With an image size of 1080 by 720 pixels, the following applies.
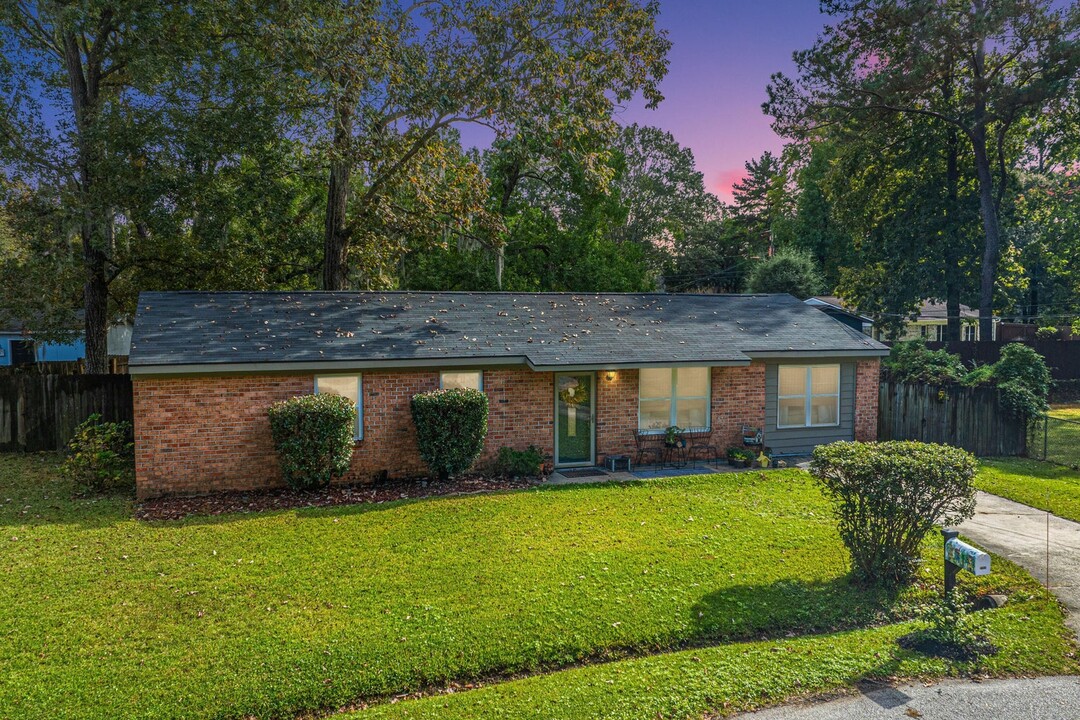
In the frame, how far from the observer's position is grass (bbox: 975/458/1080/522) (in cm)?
1025

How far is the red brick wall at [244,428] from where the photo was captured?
10.3 metres

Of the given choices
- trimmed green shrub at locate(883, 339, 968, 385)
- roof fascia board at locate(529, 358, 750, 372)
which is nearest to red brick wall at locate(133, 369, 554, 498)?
roof fascia board at locate(529, 358, 750, 372)

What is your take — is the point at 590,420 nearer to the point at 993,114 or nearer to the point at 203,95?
the point at 203,95

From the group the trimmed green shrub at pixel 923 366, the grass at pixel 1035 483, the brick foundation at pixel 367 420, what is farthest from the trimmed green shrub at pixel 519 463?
the trimmed green shrub at pixel 923 366

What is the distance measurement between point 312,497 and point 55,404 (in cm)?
826

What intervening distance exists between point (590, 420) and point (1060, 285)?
33547 millimetres

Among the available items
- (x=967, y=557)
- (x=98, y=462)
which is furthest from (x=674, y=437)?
(x=98, y=462)

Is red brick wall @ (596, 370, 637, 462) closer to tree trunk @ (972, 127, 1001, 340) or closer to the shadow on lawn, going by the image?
the shadow on lawn

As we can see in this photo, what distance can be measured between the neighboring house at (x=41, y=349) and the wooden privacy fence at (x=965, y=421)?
85.8ft

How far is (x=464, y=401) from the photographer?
37.0 ft

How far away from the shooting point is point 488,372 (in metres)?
12.2

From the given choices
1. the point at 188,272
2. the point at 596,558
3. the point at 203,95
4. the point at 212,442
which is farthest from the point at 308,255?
the point at 596,558

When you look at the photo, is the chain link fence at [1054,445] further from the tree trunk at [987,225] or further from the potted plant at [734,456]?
the tree trunk at [987,225]

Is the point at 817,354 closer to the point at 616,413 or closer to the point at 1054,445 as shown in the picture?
the point at 616,413
